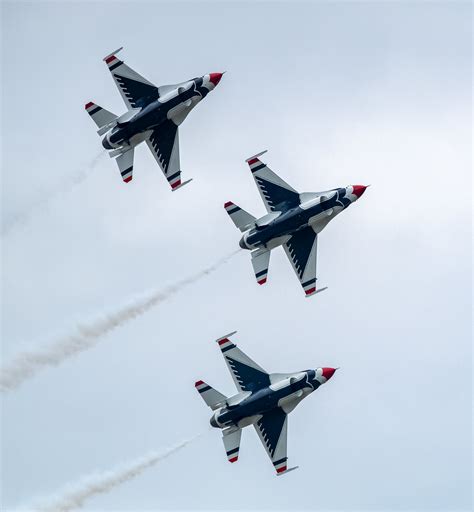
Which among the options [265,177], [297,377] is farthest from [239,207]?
[297,377]

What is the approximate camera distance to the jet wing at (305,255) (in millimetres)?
112188

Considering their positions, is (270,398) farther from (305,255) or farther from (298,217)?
(298,217)

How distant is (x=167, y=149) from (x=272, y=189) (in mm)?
7489

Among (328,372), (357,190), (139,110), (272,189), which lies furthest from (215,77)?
(328,372)

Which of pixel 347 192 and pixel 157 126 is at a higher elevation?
pixel 157 126

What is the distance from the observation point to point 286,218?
10975 centimetres

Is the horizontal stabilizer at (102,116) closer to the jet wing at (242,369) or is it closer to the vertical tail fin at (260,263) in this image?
the vertical tail fin at (260,263)

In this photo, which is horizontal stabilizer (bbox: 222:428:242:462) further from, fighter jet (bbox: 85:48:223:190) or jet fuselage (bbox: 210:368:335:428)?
fighter jet (bbox: 85:48:223:190)

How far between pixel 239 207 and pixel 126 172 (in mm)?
7829

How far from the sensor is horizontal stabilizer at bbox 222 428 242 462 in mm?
108250

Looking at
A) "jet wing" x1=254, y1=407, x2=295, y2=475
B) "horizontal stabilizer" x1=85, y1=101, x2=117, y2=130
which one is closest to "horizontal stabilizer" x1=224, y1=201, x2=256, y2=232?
"horizontal stabilizer" x1=85, y1=101, x2=117, y2=130

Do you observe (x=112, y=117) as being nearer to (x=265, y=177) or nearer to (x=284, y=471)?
(x=265, y=177)

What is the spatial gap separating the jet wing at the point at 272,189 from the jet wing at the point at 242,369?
9145mm

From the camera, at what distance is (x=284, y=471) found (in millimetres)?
110875
